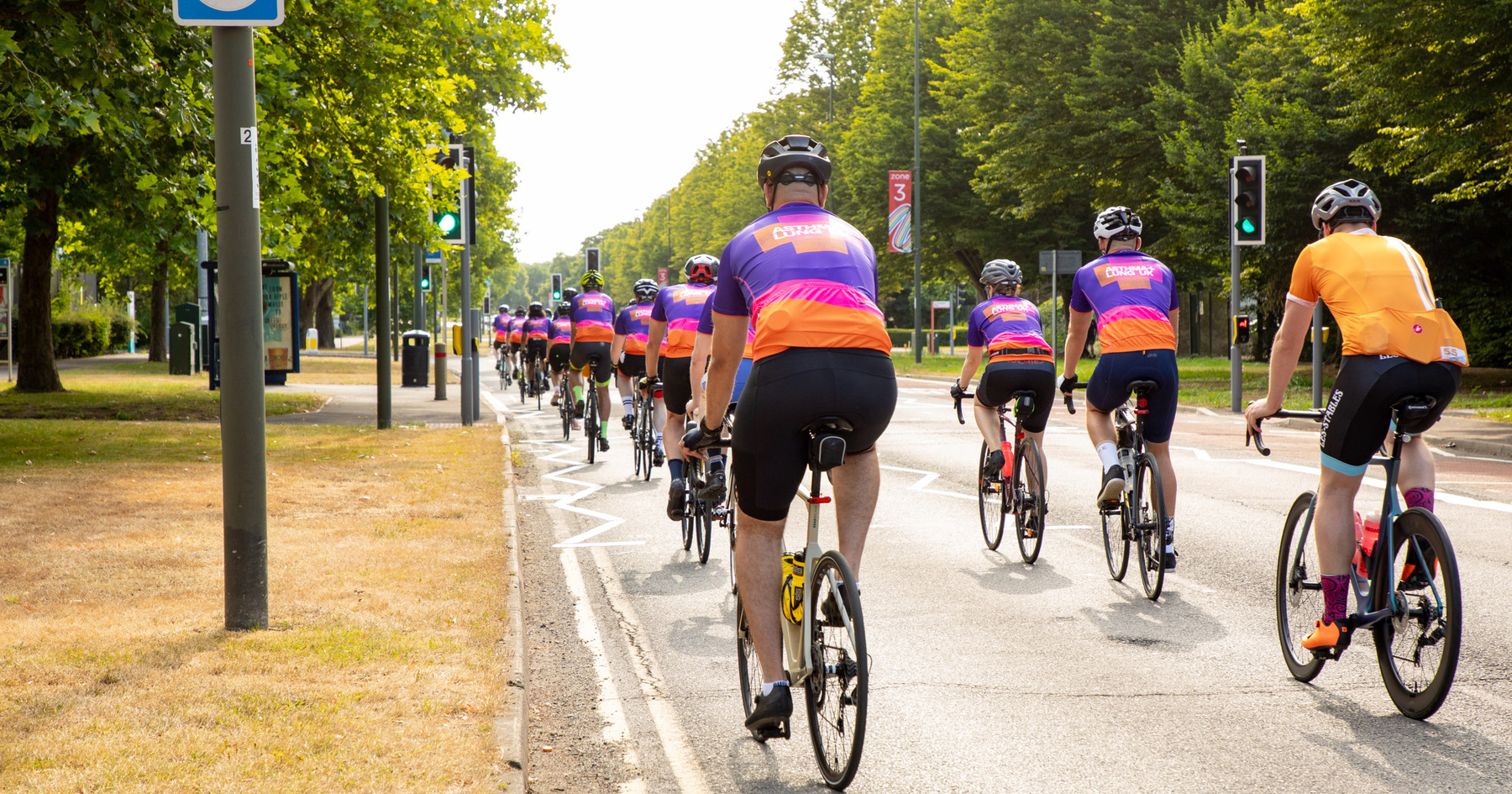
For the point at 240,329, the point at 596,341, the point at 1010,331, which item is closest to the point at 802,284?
the point at 240,329

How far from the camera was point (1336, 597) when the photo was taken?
4.84 m

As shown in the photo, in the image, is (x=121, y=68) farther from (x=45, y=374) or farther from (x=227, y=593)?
(x=45, y=374)

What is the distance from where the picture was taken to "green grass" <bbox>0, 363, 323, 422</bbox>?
18438 mm

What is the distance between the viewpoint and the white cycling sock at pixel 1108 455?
283 inches

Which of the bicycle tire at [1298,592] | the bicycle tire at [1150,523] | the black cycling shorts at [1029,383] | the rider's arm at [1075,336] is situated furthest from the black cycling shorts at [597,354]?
the bicycle tire at [1298,592]

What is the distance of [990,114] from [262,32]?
27.2m

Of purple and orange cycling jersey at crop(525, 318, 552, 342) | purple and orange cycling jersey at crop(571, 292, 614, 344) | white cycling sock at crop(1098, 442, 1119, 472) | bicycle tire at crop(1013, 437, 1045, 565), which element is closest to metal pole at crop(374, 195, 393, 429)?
purple and orange cycling jersey at crop(571, 292, 614, 344)

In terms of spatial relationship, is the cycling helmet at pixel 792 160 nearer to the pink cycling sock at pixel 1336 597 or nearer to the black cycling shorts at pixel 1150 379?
the pink cycling sock at pixel 1336 597

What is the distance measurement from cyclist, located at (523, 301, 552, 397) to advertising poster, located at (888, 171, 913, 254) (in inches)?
687

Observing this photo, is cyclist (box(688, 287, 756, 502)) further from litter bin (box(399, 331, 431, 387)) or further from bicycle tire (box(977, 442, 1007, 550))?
litter bin (box(399, 331, 431, 387))

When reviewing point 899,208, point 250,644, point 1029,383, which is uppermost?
point 899,208

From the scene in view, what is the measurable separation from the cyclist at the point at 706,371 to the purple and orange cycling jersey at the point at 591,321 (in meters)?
6.41

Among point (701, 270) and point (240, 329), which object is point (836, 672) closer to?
point (240, 329)

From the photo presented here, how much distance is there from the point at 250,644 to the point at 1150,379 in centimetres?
456
